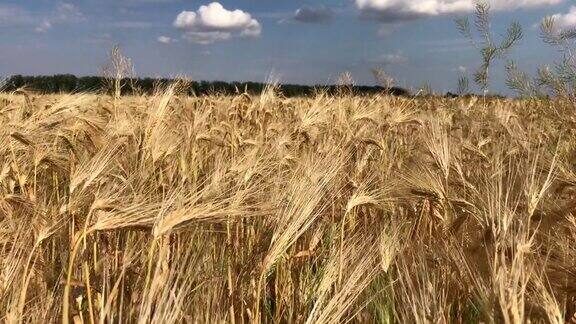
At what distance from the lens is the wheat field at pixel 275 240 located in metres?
1.44

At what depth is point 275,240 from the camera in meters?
1.64

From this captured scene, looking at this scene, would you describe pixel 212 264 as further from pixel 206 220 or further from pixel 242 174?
pixel 206 220

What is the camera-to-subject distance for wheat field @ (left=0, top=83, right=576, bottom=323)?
1438 millimetres

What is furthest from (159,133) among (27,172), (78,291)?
(78,291)

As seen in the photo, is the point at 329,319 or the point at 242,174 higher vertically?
the point at 242,174

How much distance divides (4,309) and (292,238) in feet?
2.61

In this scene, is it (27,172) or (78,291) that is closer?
(78,291)

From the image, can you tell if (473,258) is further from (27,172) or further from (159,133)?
(27,172)

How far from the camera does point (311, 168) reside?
2137mm

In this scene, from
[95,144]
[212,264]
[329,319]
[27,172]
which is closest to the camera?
[329,319]

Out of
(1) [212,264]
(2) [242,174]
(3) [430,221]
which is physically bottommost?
(1) [212,264]

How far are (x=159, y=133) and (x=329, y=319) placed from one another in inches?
75.7

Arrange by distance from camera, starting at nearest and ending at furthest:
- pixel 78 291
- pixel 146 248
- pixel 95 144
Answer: pixel 78 291, pixel 146 248, pixel 95 144

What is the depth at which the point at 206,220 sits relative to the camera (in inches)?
61.0
